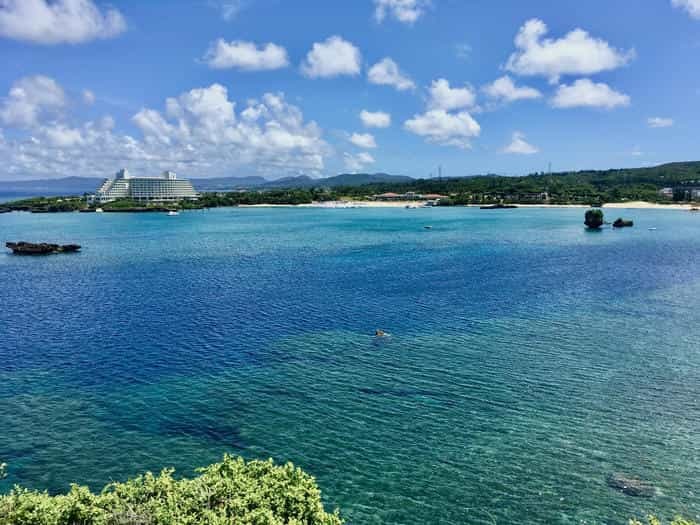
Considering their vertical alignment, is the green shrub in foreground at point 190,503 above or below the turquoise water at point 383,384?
above

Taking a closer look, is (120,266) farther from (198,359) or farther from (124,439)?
(124,439)

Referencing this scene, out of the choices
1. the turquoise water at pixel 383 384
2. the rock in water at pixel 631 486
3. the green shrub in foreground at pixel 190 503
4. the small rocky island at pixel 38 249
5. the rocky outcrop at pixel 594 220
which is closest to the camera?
the green shrub in foreground at pixel 190 503

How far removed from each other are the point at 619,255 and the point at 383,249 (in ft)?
152

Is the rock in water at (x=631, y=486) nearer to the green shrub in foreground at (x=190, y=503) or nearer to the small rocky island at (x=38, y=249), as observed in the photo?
the green shrub in foreground at (x=190, y=503)

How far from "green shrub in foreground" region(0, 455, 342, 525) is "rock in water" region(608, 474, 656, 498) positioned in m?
14.7

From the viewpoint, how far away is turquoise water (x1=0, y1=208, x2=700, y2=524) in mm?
25500

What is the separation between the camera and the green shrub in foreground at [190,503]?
17.3 m

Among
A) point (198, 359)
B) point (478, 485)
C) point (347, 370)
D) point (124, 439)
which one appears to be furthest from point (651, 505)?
point (198, 359)

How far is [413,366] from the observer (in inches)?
1561

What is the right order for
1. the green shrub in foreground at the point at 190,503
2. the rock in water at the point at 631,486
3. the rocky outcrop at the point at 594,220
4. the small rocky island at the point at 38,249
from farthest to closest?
the rocky outcrop at the point at 594,220, the small rocky island at the point at 38,249, the rock in water at the point at 631,486, the green shrub in foreground at the point at 190,503

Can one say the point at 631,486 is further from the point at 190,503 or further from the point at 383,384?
the point at 190,503

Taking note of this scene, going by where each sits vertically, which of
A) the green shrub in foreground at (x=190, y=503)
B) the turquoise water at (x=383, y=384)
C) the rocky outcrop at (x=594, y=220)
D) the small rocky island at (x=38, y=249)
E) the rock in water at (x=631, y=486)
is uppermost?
the rocky outcrop at (x=594, y=220)

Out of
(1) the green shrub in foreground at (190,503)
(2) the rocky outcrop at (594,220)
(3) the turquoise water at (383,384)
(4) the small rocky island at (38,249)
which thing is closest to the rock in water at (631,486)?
(3) the turquoise water at (383,384)

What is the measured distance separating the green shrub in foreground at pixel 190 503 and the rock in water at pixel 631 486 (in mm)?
14709
